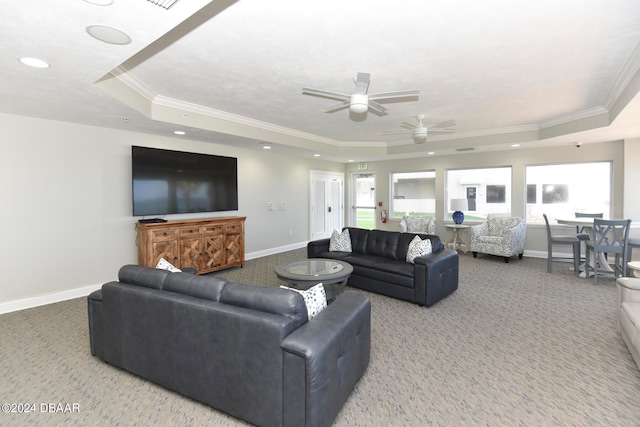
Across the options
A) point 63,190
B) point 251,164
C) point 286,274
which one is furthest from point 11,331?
point 251,164

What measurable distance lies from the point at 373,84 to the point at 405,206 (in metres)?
5.63

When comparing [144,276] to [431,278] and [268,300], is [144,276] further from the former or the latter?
[431,278]

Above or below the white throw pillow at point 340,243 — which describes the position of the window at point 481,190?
above

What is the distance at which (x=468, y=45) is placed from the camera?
2.82m

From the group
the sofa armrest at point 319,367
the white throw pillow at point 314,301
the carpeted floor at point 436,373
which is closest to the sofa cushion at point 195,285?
the white throw pillow at point 314,301

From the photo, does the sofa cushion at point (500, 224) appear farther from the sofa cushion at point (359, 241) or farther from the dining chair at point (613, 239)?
the sofa cushion at point (359, 241)

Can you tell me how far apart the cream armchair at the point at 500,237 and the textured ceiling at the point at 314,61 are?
205cm

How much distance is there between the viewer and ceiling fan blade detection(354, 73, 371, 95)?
2.91 m

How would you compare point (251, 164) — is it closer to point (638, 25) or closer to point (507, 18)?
point (507, 18)

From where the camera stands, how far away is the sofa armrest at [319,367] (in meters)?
1.64

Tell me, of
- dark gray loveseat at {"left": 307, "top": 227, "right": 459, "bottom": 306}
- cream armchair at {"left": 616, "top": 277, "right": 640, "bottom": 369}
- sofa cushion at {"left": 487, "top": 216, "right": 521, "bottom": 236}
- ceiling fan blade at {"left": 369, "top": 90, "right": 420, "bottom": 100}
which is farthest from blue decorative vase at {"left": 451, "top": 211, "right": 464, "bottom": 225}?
ceiling fan blade at {"left": 369, "top": 90, "right": 420, "bottom": 100}

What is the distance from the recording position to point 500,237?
6.46 metres

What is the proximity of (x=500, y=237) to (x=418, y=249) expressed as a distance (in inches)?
128

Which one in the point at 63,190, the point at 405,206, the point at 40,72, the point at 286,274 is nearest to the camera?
the point at 40,72
